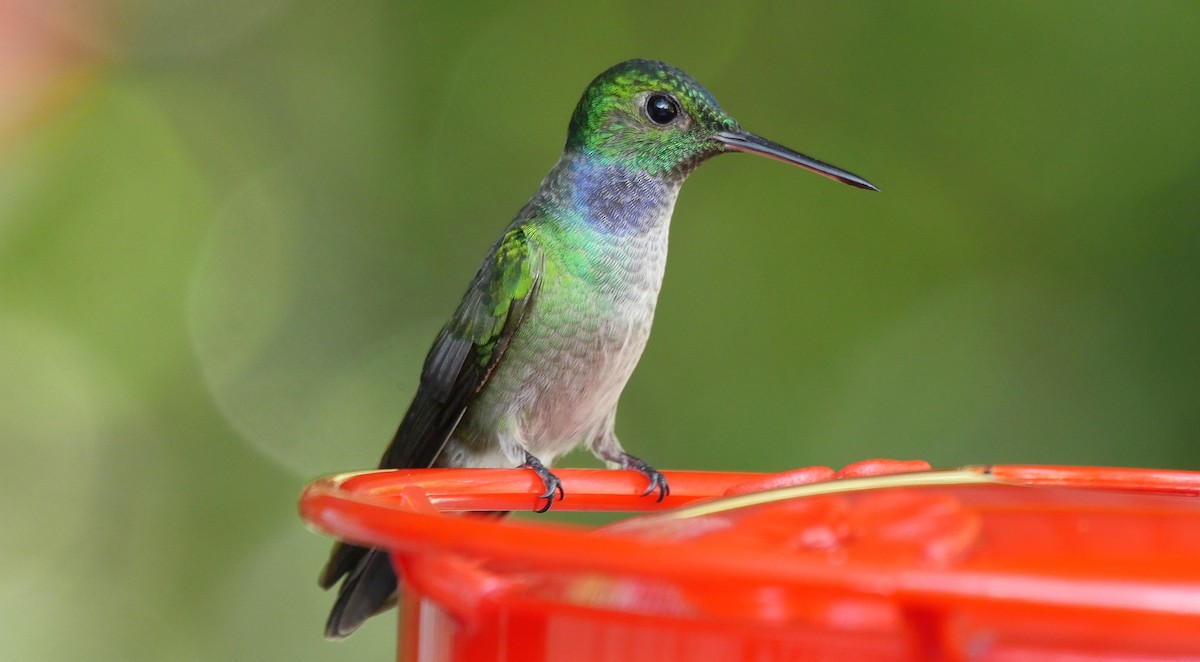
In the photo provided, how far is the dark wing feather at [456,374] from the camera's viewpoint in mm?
2285

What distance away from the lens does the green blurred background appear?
321 cm

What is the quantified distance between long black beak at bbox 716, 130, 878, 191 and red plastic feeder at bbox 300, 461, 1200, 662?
33.1 inches

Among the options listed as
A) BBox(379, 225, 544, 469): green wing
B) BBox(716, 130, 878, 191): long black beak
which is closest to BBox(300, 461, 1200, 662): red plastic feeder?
BBox(716, 130, 878, 191): long black beak

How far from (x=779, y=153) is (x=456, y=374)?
740 millimetres

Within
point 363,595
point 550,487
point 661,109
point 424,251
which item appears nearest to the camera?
point 550,487

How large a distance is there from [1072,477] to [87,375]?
8.90ft

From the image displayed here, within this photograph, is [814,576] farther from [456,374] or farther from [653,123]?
[653,123]

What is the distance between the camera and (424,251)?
11.4ft

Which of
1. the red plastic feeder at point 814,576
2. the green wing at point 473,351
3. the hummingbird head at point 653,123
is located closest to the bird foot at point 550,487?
the red plastic feeder at point 814,576

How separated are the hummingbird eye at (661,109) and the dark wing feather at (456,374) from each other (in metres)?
0.35

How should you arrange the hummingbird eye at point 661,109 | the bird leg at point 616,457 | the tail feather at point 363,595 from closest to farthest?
the tail feather at point 363,595, the hummingbird eye at point 661,109, the bird leg at point 616,457

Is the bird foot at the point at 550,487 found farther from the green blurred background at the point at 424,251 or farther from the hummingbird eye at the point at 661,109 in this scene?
the green blurred background at the point at 424,251

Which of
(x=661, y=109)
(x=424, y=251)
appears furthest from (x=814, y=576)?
(x=424, y=251)

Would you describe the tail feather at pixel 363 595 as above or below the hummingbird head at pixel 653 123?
below
